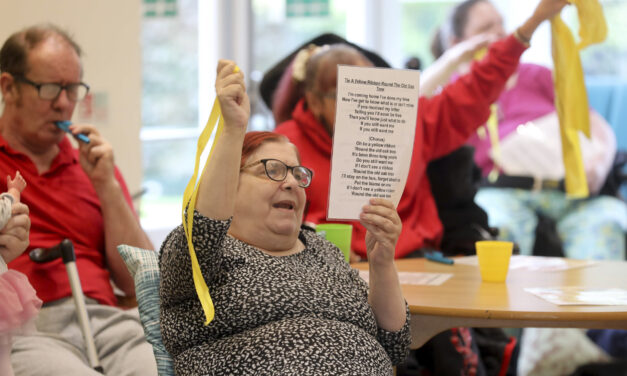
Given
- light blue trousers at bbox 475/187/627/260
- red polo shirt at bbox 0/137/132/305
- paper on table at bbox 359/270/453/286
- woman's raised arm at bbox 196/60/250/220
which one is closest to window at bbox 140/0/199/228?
light blue trousers at bbox 475/187/627/260

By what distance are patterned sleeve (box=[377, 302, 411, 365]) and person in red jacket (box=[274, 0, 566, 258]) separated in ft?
2.79

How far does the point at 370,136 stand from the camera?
164 cm

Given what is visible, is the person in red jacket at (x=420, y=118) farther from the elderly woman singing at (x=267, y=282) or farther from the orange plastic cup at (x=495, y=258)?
the elderly woman singing at (x=267, y=282)

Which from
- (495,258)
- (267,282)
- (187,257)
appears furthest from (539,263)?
(187,257)

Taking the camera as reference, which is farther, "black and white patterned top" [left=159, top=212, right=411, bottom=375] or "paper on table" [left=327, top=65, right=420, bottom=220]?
"paper on table" [left=327, top=65, right=420, bottom=220]

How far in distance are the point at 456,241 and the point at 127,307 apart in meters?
1.25

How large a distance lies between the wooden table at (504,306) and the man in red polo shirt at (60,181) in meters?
0.82

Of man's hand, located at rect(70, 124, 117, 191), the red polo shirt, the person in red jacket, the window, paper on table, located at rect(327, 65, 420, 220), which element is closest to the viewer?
paper on table, located at rect(327, 65, 420, 220)

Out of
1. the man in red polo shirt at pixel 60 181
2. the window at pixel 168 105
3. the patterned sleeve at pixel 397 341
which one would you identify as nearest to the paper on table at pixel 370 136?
the patterned sleeve at pixel 397 341

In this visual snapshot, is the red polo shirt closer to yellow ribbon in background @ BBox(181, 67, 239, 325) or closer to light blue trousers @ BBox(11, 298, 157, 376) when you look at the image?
light blue trousers @ BBox(11, 298, 157, 376)

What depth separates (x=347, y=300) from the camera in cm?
167

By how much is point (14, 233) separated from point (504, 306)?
3.42 feet

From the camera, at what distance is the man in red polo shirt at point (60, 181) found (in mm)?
2230

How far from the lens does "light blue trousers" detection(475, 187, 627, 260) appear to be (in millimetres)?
4391
